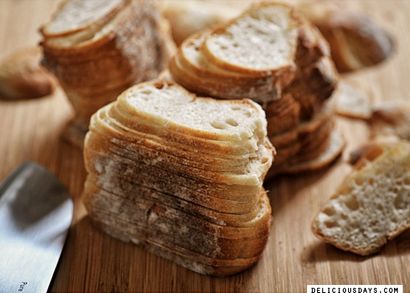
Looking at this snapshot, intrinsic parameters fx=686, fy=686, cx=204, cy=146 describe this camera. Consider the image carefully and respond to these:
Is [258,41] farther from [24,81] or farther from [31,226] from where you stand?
[24,81]

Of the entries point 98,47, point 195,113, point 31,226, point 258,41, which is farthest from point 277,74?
point 31,226

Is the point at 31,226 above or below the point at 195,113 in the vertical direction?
below

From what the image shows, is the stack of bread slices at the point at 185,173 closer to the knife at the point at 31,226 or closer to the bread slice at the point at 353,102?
the knife at the point at 31,226

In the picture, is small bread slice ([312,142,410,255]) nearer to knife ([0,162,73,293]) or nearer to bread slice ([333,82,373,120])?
bread slice ([333,82,373,120])

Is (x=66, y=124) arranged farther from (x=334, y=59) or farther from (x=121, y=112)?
(x=334, y=59)

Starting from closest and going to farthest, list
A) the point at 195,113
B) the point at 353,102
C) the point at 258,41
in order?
the point at 195,113, the point at 258,41, the point at 353,102

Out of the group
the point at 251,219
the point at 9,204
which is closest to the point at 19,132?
the point at 9,204
